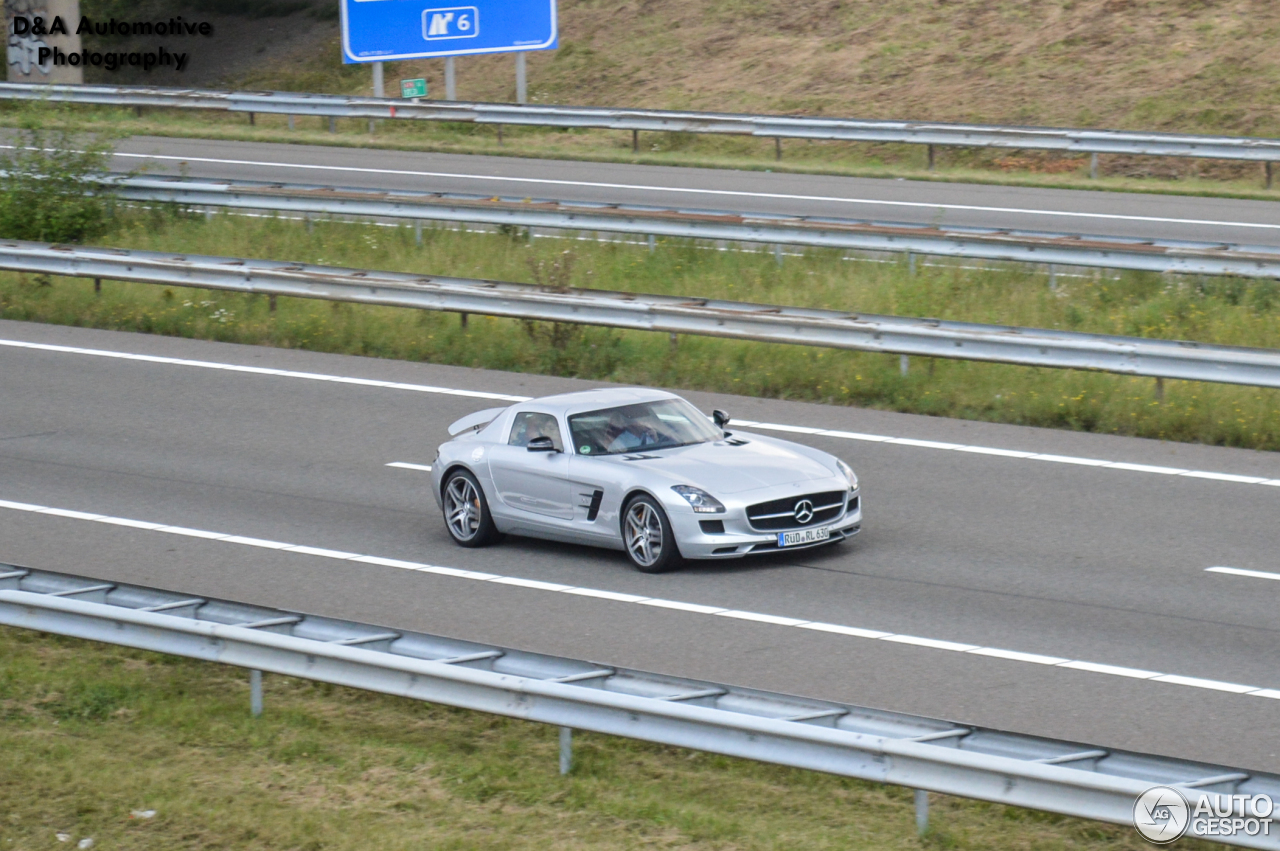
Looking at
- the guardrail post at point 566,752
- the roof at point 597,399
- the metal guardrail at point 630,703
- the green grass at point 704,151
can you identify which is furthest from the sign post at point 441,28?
the guardrail post at point 566,752

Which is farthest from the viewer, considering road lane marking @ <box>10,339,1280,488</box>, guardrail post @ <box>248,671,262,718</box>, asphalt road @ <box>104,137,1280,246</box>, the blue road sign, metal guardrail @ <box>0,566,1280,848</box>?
the blue road sign

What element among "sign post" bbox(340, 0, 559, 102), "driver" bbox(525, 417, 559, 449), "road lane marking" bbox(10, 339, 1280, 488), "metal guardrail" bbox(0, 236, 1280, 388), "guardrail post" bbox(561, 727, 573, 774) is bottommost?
"guardrail post" bbox(561, 727, 573, 774)

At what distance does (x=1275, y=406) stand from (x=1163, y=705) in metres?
7.70

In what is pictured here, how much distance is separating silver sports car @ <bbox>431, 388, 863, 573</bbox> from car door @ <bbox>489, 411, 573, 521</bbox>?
1 cm

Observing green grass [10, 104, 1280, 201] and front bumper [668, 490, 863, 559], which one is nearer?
front bumper [668, 490, 863, 559]

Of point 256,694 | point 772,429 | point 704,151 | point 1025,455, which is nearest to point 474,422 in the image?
point 772,429

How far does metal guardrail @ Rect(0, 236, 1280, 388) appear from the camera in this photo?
613 inches

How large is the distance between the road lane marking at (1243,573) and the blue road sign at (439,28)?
91.8 ft

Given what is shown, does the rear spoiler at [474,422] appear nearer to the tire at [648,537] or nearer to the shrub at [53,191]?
the tire at [648,537]

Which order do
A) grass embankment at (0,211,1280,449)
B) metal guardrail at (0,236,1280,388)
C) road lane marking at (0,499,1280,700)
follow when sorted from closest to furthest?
road lane marking at (0,499,1280,700), metal guardrail at (0,236,1280,388), grass embankment at (0,211,1280,449)

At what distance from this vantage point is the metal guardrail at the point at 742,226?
1909 cm

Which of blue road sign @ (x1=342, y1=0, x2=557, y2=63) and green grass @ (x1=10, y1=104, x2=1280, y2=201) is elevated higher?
blue road sign @ (x1=342, y1=0, x2=557, y2=63)

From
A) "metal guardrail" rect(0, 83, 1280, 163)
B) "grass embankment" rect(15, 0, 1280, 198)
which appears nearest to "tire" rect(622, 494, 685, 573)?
"grass embankment" rect(15, 0, 1280, 198)

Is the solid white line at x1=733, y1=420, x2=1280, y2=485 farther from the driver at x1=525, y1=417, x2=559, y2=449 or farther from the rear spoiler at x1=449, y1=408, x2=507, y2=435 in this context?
the driver at x1=525, y1=417, x2=559, y2=449
